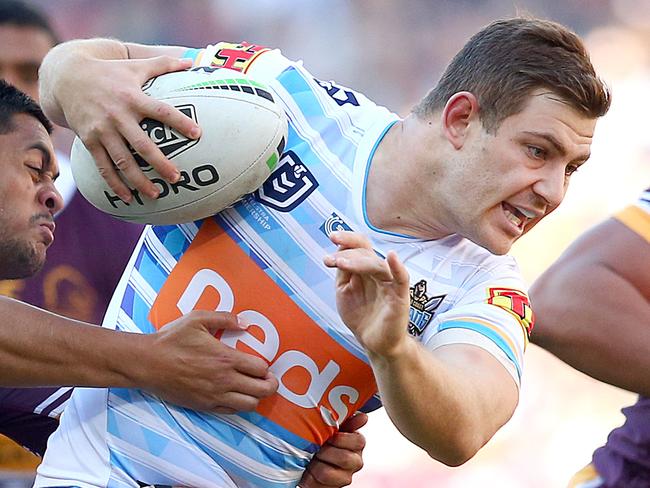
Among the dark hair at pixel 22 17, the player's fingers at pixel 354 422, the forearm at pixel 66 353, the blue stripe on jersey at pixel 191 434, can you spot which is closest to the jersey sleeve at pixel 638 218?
the player's fingers at pixel 354 422

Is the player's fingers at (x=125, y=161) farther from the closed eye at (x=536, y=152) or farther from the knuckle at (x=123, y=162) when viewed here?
the closed eye at (x=536, y=152)

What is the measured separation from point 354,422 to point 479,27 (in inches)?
→ 173

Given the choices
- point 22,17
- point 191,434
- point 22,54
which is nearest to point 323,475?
point 191,434

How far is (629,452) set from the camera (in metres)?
2.98

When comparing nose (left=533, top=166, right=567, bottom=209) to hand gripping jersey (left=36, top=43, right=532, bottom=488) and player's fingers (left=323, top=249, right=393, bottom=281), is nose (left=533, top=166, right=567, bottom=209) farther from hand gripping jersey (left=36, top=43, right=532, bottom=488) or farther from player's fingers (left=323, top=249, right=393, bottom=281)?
player's fingers (left=323, top=249, right=393, bottom=281)

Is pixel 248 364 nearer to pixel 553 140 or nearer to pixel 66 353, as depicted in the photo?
pixel 66 353

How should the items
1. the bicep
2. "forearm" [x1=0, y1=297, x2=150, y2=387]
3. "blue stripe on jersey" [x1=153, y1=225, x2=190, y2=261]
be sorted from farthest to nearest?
"blue stripe on jersey" [x1=153, y1=225, x2=190, y2=261] < "forearm" [x1=0, y1=297, x2=150, y2=387] < the bicep

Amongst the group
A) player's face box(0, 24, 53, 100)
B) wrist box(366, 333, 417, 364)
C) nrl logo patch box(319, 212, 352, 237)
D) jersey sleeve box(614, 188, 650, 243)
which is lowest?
player's face box(0, 24, 53, 100)

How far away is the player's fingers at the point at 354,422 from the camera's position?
2.49 meters

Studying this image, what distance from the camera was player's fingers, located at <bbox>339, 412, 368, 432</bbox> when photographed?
249 cm

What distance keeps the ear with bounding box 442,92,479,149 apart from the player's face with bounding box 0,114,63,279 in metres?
1.07

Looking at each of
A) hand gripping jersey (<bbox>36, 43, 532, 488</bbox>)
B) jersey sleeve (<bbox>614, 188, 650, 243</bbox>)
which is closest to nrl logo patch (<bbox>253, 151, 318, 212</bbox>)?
hand gripping jersey (<bbox>36, 43, 532, 488</bbox>)

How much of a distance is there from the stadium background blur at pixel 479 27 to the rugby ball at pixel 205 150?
3.76 meters

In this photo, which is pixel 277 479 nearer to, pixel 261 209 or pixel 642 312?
pixel 261 209
